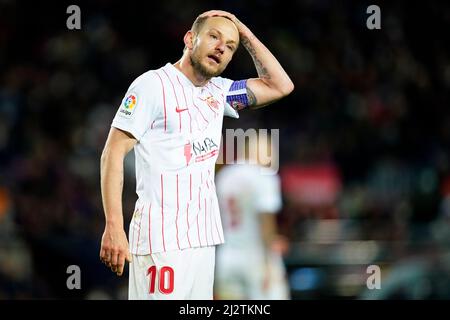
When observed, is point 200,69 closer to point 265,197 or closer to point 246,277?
point 265,197

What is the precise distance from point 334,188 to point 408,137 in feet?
5.41

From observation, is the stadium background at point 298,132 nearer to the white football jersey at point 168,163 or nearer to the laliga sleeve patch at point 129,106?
the white football jersey at point 168,163

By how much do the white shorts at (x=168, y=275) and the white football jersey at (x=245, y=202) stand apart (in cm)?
226

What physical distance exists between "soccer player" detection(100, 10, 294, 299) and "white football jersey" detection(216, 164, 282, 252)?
7.14 feet

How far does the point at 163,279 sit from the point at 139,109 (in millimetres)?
727

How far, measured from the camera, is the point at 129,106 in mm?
3932

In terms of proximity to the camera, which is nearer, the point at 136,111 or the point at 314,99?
the point at 136,111

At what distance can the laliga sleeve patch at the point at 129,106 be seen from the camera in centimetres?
392

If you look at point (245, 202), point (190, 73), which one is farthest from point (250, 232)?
point (190, 73)

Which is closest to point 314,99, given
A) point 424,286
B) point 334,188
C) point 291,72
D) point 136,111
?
point 291,72

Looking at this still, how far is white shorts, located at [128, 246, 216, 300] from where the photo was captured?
3969 mm

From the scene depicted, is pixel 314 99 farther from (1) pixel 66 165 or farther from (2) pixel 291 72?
(1) pixel 66 165

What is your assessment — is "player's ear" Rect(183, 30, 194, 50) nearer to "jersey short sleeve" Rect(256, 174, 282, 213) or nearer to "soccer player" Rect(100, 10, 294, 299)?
"soccer player" Rect(100, 10, 294, 299)
